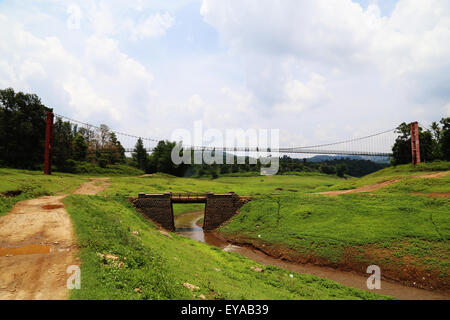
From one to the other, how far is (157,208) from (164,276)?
20.8 metres

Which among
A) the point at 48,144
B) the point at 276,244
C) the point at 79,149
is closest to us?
the point at 276,244

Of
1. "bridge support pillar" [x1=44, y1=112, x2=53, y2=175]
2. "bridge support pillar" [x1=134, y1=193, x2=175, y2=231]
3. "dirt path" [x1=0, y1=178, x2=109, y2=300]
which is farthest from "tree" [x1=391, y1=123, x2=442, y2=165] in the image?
"bridge support pillar" [x1=44, y1=112, x2=53, y2=175]

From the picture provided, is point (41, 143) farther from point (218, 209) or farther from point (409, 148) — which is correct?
point (409, 148)

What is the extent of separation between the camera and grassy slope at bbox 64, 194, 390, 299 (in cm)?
816

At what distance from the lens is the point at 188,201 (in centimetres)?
3125

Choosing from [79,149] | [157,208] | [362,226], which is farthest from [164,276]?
[79,149]

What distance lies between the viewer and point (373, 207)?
79.7 ft

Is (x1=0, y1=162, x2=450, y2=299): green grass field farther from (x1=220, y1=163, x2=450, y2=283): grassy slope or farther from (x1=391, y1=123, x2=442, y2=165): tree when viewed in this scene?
(x1=391, y1=123, x2=442, y2=165): tree

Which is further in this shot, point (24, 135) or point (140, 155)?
point (140, 155)

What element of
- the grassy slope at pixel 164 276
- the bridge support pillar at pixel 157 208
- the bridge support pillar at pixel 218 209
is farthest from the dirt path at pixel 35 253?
the bridge support pillar at pixel 218 209

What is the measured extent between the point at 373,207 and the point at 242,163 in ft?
270

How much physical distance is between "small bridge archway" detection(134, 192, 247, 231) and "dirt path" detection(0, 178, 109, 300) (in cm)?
1273
